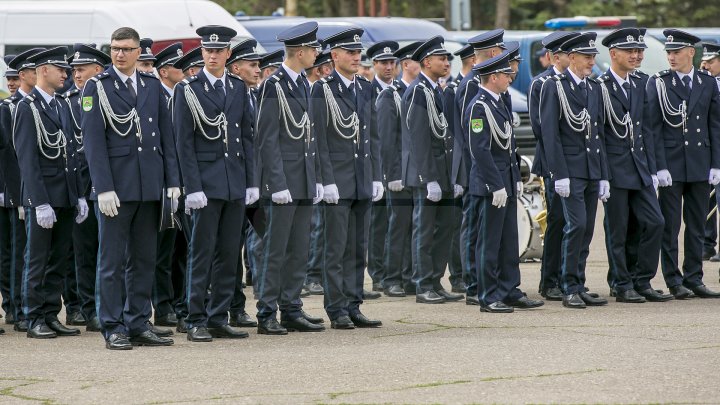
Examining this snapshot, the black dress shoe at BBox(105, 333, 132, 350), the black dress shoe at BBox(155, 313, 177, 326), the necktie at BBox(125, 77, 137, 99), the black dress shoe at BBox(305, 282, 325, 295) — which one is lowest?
the black dress shoe at BBox(305, 282, 325, 295)

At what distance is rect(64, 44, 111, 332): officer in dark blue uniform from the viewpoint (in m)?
10.5

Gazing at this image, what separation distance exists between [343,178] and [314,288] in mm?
2677

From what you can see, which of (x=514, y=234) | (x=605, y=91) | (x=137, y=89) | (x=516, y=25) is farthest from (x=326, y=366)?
(x=516, y=25)

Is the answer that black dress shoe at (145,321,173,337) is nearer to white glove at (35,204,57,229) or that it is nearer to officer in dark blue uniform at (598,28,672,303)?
white glove at (35,204,57,229)

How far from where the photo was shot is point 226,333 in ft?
32.1

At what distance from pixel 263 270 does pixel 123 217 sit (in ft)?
3.58

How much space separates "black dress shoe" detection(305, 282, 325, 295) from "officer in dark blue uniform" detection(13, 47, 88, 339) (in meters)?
2.69

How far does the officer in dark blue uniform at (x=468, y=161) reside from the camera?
453 inches

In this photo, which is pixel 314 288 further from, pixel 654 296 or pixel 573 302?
pixel 654 296

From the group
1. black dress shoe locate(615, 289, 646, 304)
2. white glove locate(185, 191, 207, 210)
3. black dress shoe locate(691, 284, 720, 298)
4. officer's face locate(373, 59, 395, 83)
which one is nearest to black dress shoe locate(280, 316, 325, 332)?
white glove locate(185, 191, 207, 210)

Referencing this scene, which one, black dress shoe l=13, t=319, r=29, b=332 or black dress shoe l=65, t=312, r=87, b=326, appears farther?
black dress shoe l=65, t=312, r=87, b=326

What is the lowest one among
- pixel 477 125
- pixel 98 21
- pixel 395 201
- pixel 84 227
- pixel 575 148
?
pixel 395 201

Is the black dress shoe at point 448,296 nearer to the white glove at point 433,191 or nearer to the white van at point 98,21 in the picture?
the white glove at point 433,191

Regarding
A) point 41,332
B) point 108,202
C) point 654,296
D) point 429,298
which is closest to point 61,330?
point 41,332
